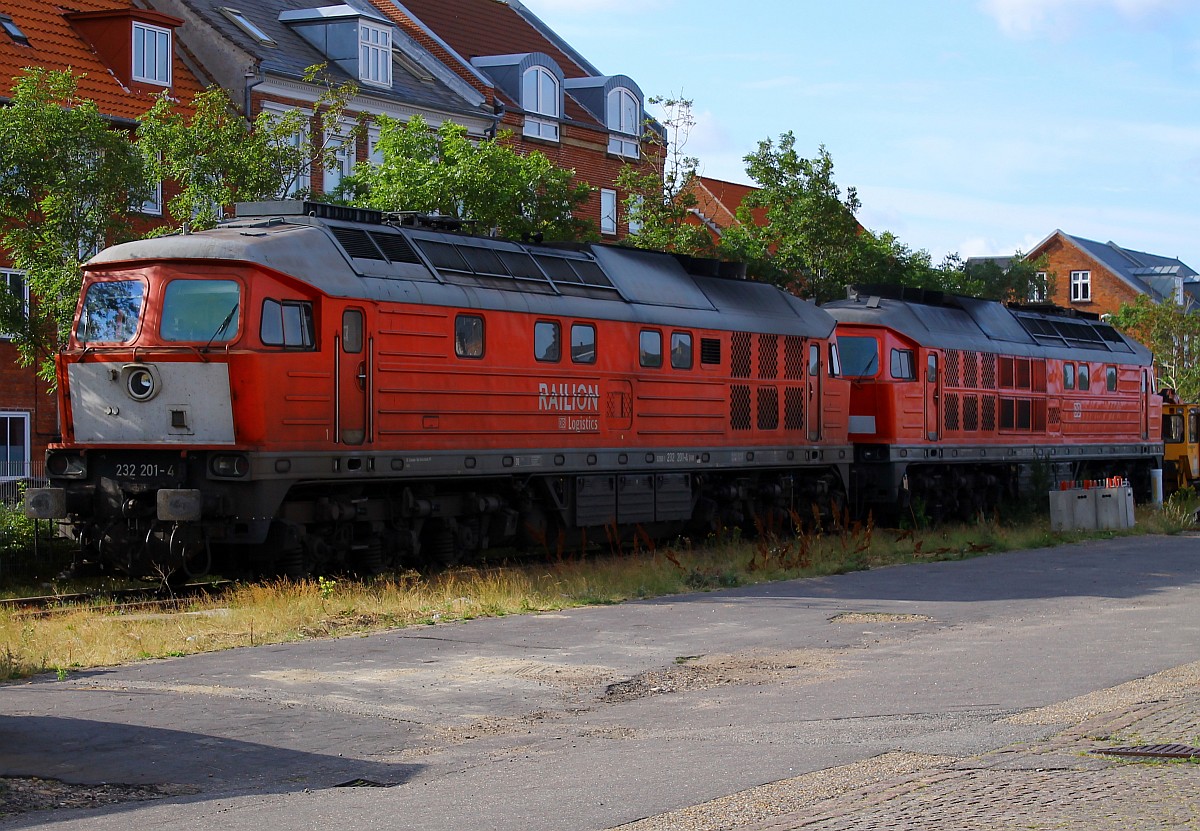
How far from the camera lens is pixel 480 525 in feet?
63.2

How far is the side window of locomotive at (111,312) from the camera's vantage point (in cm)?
1667

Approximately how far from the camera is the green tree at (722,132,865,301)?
36.1 metres

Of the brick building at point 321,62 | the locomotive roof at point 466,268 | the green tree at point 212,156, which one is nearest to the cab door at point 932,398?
the locomotive roof at point 466,268

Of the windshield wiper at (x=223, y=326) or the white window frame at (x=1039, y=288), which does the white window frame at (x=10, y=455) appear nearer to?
the windshield wiper at (x=223, y=326)

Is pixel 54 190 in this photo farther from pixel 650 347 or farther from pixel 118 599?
pixel 650 347

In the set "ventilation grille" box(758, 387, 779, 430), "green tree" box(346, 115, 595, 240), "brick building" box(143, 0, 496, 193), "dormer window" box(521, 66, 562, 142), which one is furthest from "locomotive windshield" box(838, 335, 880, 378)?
"dormer window" box(521, 66, 562, 142)

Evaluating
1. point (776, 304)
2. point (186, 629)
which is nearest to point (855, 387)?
point (776, 304)

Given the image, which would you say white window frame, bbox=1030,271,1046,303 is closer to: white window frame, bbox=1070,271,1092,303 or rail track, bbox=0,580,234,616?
white window frame, bbox=1070,271,1092,303

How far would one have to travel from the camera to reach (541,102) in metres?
46.5

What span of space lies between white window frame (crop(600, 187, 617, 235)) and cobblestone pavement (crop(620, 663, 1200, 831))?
132 ft

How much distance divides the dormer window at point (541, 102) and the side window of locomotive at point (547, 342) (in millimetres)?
26540

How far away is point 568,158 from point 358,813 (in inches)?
1625

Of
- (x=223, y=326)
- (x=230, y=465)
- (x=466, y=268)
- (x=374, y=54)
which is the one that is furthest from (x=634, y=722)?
(x=374, y=54)

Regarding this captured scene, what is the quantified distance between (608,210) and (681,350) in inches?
1086
